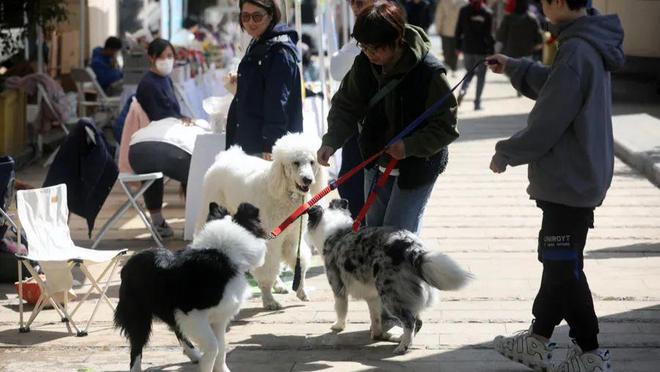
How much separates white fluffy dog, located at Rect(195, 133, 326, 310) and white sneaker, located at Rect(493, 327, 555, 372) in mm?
2059

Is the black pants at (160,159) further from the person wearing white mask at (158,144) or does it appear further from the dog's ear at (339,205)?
the dog's ear at (339,205)

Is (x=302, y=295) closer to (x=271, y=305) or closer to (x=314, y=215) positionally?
(x=271, y=305)

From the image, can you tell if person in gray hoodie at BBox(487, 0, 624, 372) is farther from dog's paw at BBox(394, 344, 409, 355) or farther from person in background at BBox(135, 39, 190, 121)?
person in background at BBox(135, 39, 190, 121)

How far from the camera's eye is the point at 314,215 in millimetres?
6555

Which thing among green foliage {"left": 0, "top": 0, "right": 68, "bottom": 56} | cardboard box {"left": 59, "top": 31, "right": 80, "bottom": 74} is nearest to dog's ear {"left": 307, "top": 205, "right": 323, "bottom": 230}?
green foliage {"left": 0, "top": 0, "right": 68, "bottom": 56}

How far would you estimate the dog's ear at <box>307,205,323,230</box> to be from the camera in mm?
6542

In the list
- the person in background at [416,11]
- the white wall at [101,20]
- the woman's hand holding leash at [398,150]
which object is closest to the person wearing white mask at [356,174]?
the woman's hand holding leash at [398,150]

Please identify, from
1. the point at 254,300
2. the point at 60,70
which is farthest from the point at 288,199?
the point at 60,70

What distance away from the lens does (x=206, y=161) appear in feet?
31.4

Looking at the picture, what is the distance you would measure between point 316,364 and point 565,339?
4.73 ft

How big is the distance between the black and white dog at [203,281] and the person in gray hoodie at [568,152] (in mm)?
1243

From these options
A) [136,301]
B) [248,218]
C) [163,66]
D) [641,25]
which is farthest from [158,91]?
[641,25]

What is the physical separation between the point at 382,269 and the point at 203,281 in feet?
3.60

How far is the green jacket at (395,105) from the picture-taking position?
19.4 feet
